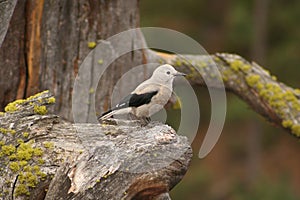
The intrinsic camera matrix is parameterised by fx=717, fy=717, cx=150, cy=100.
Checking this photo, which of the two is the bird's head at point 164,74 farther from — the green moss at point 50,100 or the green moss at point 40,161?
the green moss at point 40,161

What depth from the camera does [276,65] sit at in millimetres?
16969

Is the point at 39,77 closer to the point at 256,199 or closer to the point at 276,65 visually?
the point at 256,199

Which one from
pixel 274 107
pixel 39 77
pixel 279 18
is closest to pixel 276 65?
pixel 279 18

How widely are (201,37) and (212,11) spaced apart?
1176 millimetres

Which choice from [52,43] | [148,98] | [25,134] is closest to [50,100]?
[25,134]

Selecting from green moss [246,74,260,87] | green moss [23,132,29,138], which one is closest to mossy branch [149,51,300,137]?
green moss [246,74,260,87]

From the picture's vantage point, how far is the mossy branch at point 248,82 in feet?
23.9

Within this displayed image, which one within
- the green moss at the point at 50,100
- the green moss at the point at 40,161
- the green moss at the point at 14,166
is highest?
the green moss at the point at 50,100

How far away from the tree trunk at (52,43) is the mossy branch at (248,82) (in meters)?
0.75

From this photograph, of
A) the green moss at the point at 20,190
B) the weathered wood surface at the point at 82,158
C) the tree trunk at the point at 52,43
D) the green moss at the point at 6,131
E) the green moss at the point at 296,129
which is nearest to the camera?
the weathered wood surface at the point at 82,158

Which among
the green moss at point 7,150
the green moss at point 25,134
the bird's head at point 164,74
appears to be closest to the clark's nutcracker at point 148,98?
the bird's head at point 164,74

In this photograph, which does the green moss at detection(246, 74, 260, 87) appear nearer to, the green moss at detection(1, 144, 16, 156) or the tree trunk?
the tree trunk

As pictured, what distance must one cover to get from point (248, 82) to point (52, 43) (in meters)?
2.06

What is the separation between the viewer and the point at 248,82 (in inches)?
291
